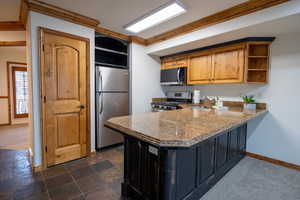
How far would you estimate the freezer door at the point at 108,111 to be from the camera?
118 inches

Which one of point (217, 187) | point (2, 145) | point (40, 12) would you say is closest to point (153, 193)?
point (217, 187)

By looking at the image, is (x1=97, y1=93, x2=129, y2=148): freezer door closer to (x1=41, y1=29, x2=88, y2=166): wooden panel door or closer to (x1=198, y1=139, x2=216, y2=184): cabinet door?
(x1=41, y1=29, x2=88, y2=166): wooden panel door

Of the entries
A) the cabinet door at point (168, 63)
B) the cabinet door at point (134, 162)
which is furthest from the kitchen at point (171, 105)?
the cabinet door at point (168, 63)

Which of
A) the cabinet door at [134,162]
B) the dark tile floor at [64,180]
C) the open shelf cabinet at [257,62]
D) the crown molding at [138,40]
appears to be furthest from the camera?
the crown molding at [138,40]

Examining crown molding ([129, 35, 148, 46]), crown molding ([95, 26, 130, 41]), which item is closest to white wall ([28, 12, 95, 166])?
crown molding ([95, 26, 130, 41])

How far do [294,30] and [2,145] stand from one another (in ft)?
19.6

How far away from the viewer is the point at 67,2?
2.10 meters

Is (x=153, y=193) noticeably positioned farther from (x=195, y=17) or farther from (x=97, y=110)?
(x=195, y=17)

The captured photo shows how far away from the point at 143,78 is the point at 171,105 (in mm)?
965

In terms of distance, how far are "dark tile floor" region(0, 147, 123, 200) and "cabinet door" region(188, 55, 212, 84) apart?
7.57ft

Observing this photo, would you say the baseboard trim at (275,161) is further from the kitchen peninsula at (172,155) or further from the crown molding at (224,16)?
the crown molding at (224,16)

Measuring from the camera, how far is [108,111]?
310cm

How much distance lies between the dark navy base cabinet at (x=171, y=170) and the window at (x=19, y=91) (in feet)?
19.0

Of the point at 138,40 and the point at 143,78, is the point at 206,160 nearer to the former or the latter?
the point at 143,78
